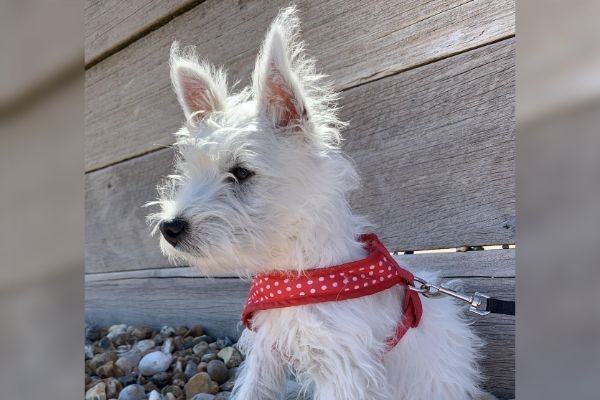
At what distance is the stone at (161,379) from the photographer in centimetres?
160

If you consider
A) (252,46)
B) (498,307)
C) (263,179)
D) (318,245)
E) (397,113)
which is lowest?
(498,307)

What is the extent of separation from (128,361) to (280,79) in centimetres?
123

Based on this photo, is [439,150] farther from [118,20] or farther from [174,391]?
[118,20]

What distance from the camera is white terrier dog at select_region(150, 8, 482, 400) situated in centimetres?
97

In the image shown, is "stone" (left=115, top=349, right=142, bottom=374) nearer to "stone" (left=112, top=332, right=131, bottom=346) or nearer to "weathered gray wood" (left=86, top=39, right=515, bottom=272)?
"stone" (left=112, top=332, right=131, bottom=346)

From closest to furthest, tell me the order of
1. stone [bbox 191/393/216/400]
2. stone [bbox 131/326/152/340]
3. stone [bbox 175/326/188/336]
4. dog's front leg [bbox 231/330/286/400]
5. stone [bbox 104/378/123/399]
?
1. dog's front leg [bbox 231/330/286/400]
2. stone [bbox 191/393/216/400]
3. stone [bbox 104/378/123/399]
4. stone [bbox 175/326/188/336]
5. stone [bbox 131/326/152/340]

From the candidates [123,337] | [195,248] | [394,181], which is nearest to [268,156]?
[195,248]

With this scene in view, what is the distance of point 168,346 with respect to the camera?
1.84m

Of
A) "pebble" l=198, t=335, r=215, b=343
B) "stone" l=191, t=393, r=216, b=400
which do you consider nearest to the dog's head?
"stone" l=191, t=393, r=216, b=400

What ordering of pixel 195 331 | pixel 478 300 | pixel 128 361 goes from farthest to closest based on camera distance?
pixel 195 331 < pixel 128 361 < pixel 478 300

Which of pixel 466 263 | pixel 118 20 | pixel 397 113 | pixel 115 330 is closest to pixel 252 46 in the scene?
pixel 397 113

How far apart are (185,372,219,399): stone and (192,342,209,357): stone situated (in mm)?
276

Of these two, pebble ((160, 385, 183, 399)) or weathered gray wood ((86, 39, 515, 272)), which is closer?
weathered gray wood ((86, 39, 515, 272))
